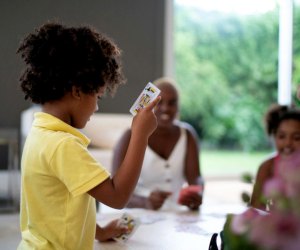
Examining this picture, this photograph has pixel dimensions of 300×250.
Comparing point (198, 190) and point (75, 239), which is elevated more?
point (75, 239)

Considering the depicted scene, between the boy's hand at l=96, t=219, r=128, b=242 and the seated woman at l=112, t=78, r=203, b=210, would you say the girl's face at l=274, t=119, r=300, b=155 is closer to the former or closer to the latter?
the seated woman at l=112, t=78, r=203, b=210

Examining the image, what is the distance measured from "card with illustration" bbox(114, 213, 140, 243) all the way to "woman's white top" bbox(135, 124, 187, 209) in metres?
0.66

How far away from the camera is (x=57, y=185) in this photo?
846 mm

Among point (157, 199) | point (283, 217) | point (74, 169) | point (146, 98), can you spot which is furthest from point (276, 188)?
point (157, 199)

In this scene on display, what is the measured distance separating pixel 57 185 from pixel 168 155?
1033 millimetres

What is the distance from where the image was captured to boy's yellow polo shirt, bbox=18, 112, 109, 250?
0.80m

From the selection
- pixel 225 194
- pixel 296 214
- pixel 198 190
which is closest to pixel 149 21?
pixel 225 194

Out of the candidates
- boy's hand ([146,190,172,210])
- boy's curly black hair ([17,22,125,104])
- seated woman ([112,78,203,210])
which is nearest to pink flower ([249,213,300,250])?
boy's curly black hair ([17,22,125,104])

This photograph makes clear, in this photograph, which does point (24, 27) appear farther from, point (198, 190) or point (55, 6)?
point (198, 190)

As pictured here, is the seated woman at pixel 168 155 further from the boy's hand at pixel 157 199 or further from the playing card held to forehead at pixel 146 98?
the playing card held to forehead at pixel 146 98

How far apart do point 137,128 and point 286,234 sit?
584mm

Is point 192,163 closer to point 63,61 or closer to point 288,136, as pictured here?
point 288,136

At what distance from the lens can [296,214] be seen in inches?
13.1

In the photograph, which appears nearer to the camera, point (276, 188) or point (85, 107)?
point (276, 188)
